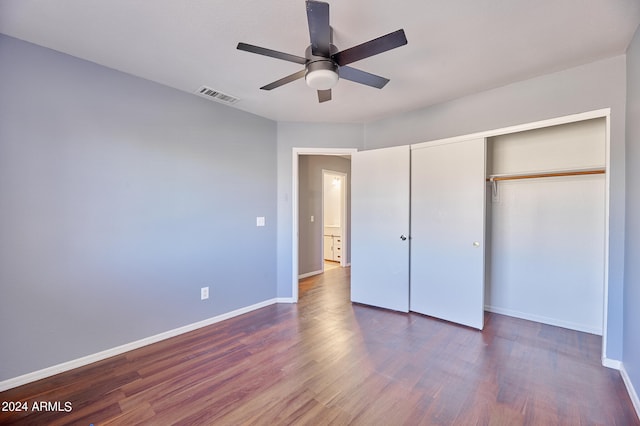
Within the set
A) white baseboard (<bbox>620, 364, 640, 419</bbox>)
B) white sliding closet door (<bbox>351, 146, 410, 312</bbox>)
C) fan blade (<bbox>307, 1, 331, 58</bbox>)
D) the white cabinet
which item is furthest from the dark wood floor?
the white cabinet

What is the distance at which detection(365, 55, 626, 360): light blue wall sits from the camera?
218cm

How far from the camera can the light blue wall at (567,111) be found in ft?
7.16

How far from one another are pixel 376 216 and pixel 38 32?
11.1 feet

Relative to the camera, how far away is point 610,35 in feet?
6.48

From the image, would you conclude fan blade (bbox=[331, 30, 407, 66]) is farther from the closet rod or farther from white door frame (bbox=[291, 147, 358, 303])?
the closet rod

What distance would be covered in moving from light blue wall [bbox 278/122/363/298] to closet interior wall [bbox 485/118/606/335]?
1.95 meters

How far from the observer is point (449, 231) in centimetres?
311

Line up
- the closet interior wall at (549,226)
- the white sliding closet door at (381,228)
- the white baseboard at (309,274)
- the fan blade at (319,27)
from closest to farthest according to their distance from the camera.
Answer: the fan blade at (319,27)
the closet interior wall at (549,226)
the white sliding closet door at (381,228)
the white baseboard at (309,274)

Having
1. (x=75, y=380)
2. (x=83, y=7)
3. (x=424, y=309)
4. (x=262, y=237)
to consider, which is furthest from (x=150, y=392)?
(x=424, y=309)

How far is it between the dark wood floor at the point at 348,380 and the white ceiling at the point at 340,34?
2.47 meters

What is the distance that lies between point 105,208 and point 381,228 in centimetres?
286

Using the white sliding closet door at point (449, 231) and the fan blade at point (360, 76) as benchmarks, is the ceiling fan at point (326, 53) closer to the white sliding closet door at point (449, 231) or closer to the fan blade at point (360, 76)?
the fan blade at point (360, 76)

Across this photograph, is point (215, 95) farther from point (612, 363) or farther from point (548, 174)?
point (612, 363)

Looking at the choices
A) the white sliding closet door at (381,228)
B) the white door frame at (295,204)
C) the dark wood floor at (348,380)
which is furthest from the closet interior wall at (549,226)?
the white door frame at (295,204)
